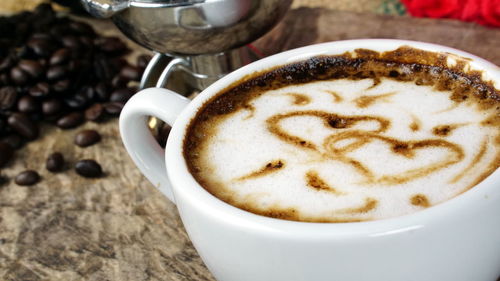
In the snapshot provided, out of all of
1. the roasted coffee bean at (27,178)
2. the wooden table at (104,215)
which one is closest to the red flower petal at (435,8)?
the wooden table at (104,215)

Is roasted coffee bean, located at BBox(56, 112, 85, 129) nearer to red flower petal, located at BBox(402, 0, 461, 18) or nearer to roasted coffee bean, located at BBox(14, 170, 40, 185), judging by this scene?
roasted coffee bean, located at BBox(14, 170, 40, 185)

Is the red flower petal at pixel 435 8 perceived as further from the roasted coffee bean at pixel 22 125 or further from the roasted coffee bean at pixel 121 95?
the roasted coffee bean at pixel 22 125

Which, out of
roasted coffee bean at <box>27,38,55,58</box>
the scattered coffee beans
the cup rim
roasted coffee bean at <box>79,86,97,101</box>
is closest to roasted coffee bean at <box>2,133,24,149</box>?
the scattered coffee beans

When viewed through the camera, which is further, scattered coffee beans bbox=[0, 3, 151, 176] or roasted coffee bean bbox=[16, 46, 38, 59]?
roasted coffee bean bbox=[16, 46, 38, 59]

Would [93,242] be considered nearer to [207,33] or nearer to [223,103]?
[223,103]

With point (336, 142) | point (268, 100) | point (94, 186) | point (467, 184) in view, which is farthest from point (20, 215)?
point (467, 184)

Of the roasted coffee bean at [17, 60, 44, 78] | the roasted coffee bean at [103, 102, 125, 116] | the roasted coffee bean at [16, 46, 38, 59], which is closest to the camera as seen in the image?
the roasted coffee bean at [103, 102, 125, 116]
